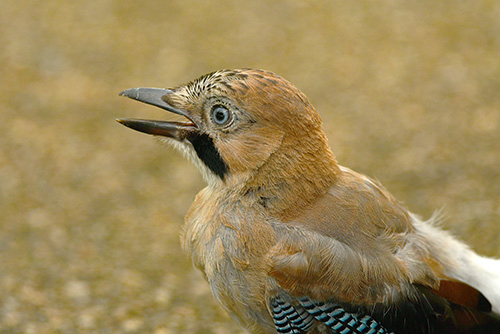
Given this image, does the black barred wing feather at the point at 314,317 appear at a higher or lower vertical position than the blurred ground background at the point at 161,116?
lower

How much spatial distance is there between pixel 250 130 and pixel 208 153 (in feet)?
1.24

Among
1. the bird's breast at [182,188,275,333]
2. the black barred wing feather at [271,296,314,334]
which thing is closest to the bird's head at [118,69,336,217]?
the bird's breast at [182,188,275,333]

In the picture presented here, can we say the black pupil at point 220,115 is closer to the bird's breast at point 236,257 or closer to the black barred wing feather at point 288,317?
the bird's breast at point 236,257

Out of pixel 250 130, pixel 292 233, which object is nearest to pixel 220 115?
pixel 250 130

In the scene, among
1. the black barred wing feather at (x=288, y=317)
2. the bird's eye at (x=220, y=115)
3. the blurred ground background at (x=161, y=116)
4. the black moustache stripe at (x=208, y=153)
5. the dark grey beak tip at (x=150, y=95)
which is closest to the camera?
the black barred wing feather at (x=288, y=317)

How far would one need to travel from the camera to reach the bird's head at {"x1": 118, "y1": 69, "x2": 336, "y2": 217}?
172 inches

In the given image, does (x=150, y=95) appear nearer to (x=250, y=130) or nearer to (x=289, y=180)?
(x=250, y=130)

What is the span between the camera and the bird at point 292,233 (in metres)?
4.33

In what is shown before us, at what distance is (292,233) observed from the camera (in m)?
4.39

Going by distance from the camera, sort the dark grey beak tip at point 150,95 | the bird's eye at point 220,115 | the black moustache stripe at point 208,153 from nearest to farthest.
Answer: the bird's eye at point 220,115 → the black moustache stripe at point 208,153 → the dark grey beak tip at point 150,95

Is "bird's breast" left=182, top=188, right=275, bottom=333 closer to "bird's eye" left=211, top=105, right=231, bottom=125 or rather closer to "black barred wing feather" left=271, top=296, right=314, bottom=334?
"black barred wing feather" left=271, top=296, right=314, bottom=334

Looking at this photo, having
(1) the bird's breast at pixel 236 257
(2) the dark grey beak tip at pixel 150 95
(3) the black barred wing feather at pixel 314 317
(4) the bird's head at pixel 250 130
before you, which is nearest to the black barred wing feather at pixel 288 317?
(3) the black barred wing feather at pixel 314 317

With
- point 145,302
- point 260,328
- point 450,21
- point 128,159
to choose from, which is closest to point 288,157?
point 260,328

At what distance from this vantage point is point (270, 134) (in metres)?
4.41
